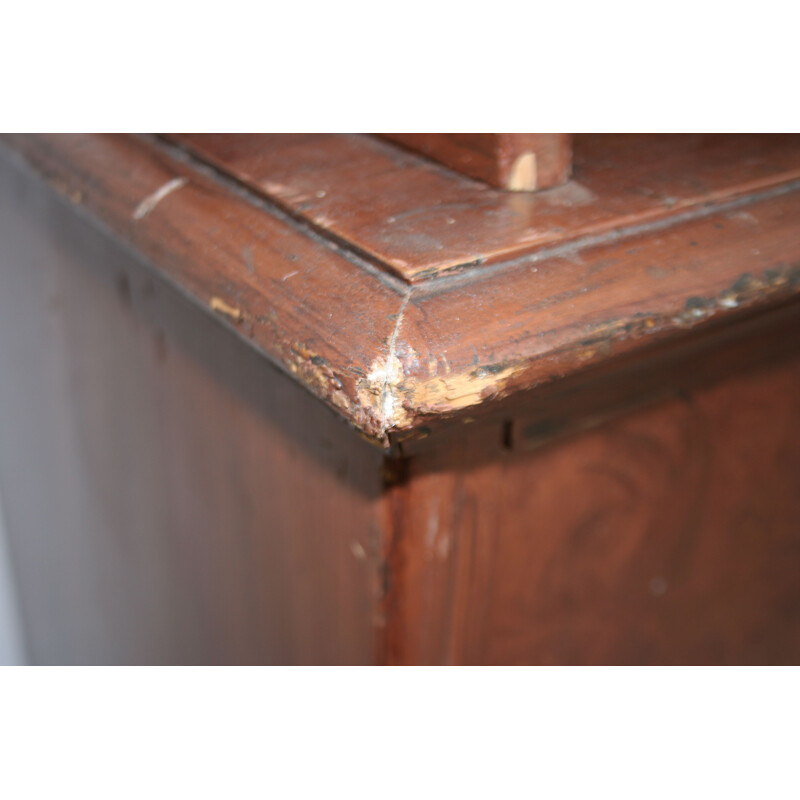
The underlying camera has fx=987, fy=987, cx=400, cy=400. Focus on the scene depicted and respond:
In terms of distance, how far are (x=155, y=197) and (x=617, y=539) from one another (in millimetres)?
264

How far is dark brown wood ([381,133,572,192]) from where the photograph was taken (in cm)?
37

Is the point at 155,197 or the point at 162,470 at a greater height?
the point at 155,197

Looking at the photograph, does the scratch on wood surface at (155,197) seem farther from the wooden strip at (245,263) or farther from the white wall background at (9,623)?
the white wall background at (9,623)

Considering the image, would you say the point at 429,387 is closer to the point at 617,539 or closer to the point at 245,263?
the point at 245,263

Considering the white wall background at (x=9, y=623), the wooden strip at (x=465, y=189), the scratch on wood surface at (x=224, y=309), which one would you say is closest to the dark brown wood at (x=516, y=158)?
the wooden strip at (x=465, y=189)

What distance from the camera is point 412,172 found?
1.29 ft

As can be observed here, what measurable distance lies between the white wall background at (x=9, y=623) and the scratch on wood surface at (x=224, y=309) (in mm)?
682

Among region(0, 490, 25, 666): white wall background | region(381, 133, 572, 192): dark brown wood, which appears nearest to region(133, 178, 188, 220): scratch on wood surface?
region(381, 133, 572, 192): dark brown wood

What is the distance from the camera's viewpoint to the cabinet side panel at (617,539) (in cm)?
41

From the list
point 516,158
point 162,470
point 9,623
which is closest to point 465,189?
point 516,158

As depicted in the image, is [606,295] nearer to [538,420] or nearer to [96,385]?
[538,420]

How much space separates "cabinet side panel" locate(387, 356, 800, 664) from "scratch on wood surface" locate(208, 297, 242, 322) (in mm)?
88

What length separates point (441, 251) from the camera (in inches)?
12.7

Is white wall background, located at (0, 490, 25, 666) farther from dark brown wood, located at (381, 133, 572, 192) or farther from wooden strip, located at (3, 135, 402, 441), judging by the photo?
dark brown wood, located at (381, 133, 572, 192)
